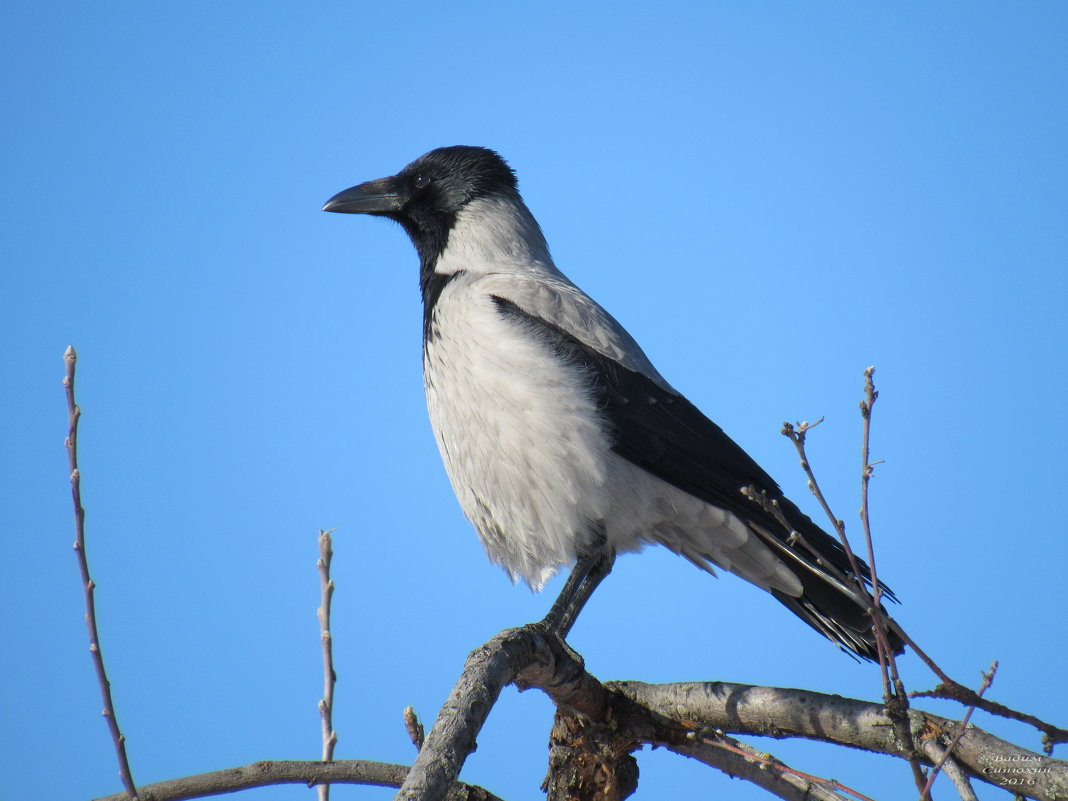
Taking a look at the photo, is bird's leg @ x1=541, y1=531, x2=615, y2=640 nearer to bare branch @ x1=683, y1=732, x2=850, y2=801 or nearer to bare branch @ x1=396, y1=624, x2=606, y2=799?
bare branch @ x1=396, y1=624, x2=606, y2=799

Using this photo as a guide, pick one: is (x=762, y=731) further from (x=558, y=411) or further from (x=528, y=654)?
(x=558, y=411)

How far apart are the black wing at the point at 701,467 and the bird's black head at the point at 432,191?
0.94m

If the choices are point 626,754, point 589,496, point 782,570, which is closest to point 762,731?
point 626,754

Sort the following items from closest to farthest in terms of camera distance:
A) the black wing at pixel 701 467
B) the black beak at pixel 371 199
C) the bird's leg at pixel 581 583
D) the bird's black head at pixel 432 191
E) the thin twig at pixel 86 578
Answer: the thin twig at pixel 86 578, the bird's leg at pixel 581 583, the black wing at pixel 701 467, the bird's black head at pixel 432 191, the black beak at pixel 371 199

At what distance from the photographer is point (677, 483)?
3.43 metres

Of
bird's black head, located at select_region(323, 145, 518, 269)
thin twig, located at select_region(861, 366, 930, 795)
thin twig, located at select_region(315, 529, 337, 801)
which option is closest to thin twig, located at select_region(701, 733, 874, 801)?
thin twig, located at select_region(861, 366, 930, 795)

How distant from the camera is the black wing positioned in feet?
11.2

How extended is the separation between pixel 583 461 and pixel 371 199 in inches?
74.6

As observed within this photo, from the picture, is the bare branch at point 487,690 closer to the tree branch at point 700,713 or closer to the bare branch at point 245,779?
the tree branch at point 700,713

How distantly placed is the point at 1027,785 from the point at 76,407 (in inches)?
90.5

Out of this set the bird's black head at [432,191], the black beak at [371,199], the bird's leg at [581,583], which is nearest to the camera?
the bird's leg at [581,583]

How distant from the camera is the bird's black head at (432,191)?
4.39 m

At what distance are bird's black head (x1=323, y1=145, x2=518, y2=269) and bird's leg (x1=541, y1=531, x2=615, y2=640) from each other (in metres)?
1.55

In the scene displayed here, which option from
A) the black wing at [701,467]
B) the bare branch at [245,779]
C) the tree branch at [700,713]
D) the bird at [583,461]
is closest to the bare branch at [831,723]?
the tree branch at [700,713]
